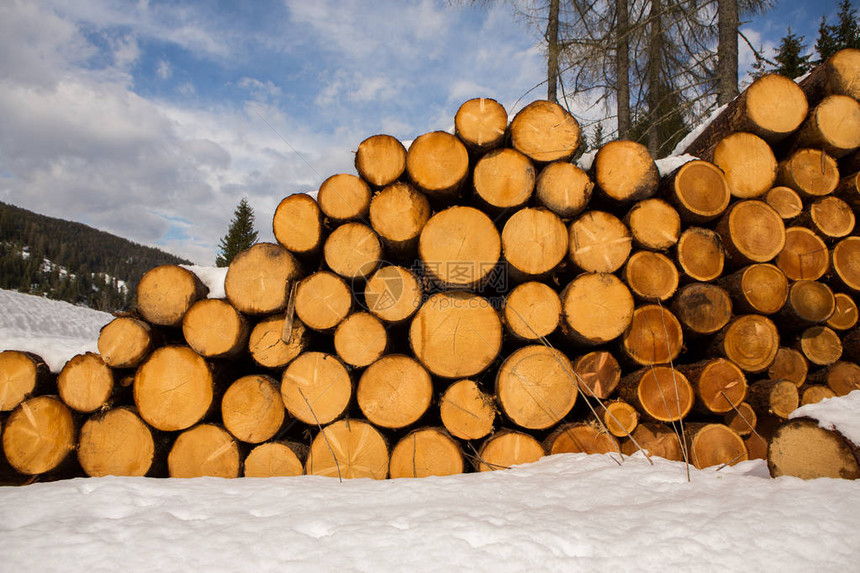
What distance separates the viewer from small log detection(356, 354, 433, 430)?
92.8 inches

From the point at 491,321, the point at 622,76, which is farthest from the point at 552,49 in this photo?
the point at 491,321

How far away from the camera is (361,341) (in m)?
2.39

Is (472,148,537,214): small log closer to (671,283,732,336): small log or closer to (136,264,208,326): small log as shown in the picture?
(671,283,732,336): small log

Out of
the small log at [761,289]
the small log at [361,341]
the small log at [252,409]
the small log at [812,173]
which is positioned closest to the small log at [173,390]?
the small log at [252,409]

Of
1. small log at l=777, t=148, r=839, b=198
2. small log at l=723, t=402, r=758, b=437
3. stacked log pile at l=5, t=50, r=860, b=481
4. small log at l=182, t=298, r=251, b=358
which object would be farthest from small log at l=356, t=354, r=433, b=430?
small log at l=777, t=148, r=839, b=198

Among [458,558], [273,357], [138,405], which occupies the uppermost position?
[273,357]

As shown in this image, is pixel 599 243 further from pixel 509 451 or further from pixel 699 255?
pixel 509 451

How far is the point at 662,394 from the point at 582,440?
0.49 m

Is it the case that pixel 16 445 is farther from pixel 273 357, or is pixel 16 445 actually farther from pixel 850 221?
pixel 850 221

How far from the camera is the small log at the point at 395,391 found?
7.73 feet

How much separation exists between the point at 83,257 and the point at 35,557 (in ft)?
319

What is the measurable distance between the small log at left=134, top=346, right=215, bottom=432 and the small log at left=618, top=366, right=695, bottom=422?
237cm

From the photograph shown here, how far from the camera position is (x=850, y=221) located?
2.63 m

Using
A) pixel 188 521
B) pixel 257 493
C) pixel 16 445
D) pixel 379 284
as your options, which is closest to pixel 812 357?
pixel 379 284
